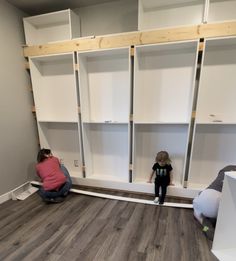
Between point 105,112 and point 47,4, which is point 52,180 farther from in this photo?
point 47,4

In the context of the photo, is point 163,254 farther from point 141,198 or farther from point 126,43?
point 126,43

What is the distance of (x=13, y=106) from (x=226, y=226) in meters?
3.06

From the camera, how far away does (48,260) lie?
5.09ft

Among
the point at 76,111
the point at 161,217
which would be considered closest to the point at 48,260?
the point at 161,217

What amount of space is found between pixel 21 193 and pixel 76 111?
5.14 feet

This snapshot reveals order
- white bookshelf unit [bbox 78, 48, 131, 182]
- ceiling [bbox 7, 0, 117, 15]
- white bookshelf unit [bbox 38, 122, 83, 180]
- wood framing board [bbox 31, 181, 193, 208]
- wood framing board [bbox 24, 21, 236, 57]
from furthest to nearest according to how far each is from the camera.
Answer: white bookshelf unit [bbox 38, 122, 83, 180] < white bookshelf unit [bbox 78, 48, 131, 182] < ceiling [bbox 7, 0, 117, 15] < wood framing board [bbox 31, 181, 193, 208] < wood framing board [bbox 24, 21, 236, 57]

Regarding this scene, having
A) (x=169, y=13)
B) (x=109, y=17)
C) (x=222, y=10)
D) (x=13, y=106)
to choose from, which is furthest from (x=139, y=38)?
(x=13, y=106)

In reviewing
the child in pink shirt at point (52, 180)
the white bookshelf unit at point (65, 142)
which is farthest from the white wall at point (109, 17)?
the child in pink shirt at point (52, 180)

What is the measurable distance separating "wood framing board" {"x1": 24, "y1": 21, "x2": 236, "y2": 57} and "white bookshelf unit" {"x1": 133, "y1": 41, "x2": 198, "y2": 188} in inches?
4.6

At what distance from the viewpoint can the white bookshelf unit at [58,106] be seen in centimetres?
279

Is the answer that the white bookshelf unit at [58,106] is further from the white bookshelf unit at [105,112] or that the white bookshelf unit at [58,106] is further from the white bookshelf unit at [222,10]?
the white bookshelf unit at [222,10]

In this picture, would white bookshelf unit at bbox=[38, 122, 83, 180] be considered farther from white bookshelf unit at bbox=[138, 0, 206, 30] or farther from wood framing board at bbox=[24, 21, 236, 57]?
white bookshelf unit at bbox=[138, 0, 206, 30]

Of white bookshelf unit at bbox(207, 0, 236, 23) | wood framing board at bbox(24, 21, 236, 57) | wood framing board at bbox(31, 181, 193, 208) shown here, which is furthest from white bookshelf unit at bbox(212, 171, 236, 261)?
white bookshelf unit at bbox(207, 0, 236, 23)

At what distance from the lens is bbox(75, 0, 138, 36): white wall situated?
7.79ft
